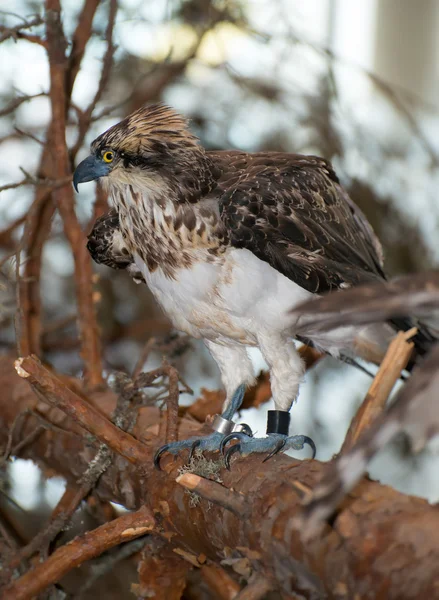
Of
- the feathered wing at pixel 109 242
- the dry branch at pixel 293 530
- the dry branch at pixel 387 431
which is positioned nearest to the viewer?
the dry branch at pixel 387 431

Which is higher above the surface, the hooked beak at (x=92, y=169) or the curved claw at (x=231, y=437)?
the hooked beak at (x=92, y=169)

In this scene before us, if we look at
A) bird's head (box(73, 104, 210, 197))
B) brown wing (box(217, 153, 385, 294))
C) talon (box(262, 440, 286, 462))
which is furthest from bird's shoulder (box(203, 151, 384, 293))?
talon (box(262, 440, 286, 462))

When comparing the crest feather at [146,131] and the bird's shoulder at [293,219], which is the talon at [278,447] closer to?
the bird's shoulder at [293,219]

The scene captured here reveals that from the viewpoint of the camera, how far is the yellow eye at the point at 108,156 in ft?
5.54

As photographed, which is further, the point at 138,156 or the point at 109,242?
the point at 109,242

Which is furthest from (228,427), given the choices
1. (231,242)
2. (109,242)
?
(109,242)

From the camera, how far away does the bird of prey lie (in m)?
1.65

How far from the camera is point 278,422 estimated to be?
175cm

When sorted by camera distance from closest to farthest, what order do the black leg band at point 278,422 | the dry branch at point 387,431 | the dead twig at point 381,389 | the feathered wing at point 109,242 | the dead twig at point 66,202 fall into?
the dry branch at point 387,431
the dead twig at point 381,389
the black leg band at point 278,422
the feathered wing at point 109,242
the dead twig at point 66,202

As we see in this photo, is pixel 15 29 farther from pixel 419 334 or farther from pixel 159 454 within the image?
pixel 419 334

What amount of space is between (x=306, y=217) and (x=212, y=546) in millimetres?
829

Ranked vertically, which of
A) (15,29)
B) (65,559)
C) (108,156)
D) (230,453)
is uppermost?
(15,29)

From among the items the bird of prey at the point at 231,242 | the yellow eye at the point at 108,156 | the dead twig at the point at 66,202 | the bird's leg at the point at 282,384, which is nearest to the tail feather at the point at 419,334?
the bird of prey at the point at 231,242

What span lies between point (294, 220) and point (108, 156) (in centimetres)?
50
